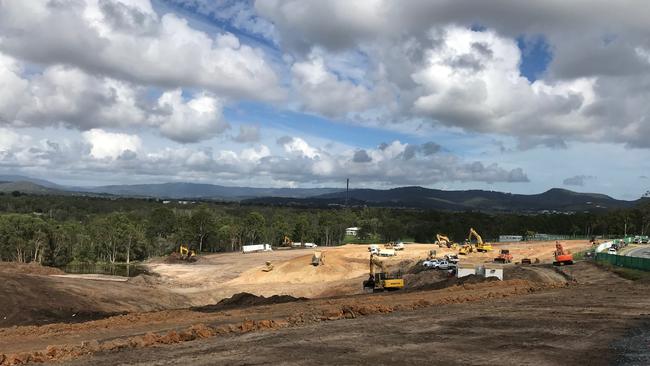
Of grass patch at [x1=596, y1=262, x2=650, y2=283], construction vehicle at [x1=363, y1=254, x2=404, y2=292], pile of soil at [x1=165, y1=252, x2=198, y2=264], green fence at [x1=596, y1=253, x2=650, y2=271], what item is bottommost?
pile of soil at [x1=165, y1=252, x2=198, y2=264]

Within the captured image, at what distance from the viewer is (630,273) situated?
52031 millimetres

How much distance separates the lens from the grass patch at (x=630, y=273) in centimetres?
4869

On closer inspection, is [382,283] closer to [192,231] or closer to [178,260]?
[178,260]

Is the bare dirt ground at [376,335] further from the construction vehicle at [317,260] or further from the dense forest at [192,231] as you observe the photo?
the dense forest at [192,231]

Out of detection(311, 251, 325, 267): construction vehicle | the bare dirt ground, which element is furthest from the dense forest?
the bare dirt ground

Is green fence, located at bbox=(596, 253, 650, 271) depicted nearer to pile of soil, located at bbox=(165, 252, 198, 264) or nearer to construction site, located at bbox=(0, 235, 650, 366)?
construction site, located at bbox=(0, 235, 650, 366)

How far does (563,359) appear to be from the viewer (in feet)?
58.9

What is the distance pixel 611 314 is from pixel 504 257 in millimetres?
56087

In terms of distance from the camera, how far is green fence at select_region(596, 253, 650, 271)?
52938 millimetres

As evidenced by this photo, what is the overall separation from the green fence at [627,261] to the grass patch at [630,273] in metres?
0.78

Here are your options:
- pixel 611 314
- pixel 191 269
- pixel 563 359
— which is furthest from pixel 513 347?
pixel 191 269

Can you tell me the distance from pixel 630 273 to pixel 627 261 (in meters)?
6.42

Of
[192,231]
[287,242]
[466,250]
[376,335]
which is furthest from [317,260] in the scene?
[192,231]

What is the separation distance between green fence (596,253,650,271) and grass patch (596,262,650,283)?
778 millimetres
